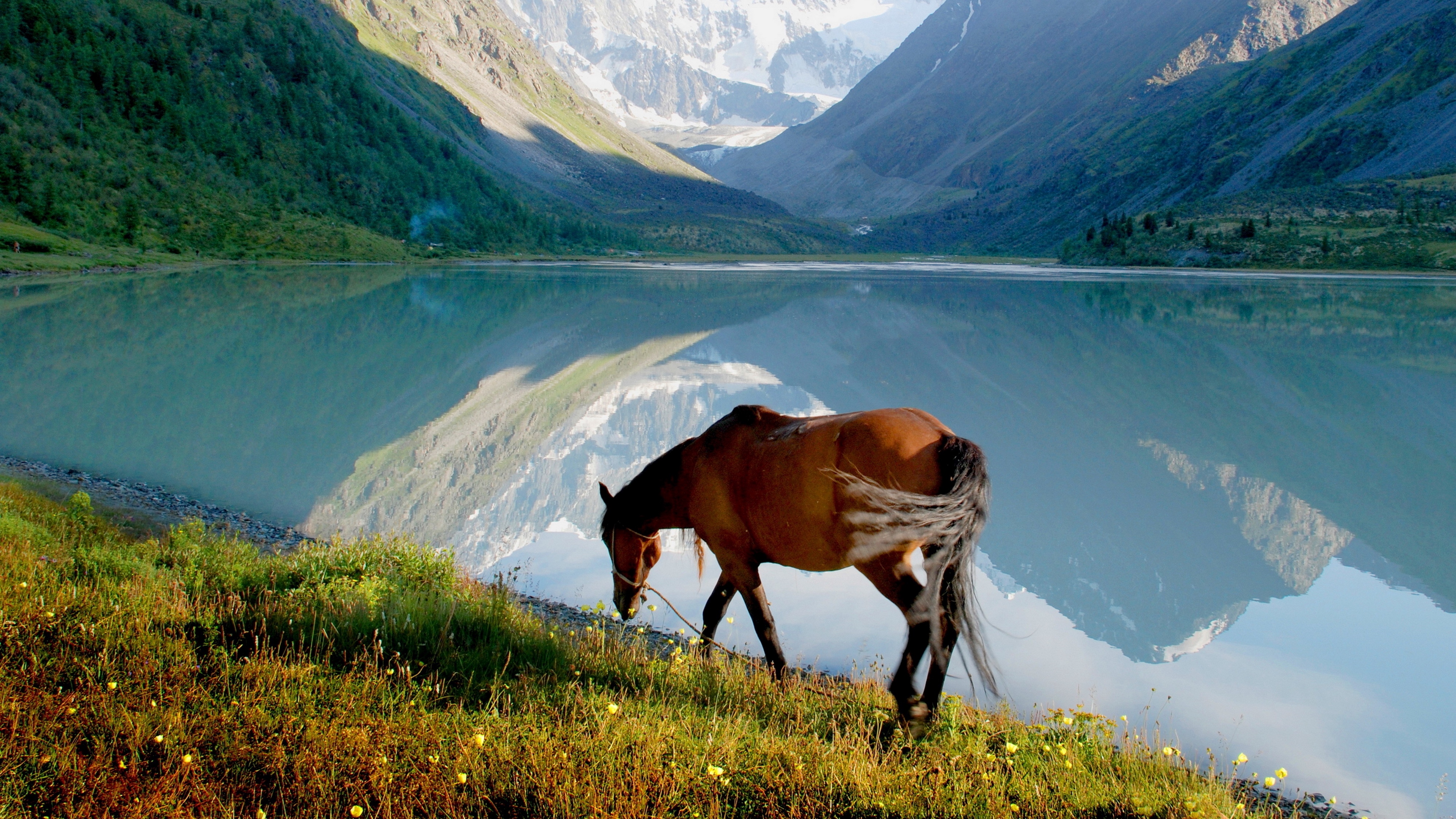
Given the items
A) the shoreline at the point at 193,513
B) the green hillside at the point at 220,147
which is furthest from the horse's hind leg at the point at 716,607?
the green hillside at the point at 220,147

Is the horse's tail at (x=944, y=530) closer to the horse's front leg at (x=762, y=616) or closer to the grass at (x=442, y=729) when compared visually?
the grass at (x=442, y=729)

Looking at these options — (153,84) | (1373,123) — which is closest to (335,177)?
(153,84)

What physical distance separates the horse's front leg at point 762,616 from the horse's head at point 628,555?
3.54 ft

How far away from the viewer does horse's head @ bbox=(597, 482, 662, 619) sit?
21.2 ft

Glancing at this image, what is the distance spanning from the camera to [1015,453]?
14398 millimetres

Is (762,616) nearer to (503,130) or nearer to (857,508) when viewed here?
(857,508)

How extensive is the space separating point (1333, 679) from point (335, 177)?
105 m

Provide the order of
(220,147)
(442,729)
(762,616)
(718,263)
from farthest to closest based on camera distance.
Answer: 1. (718,263)
2. (220,147)
3. (762,616)
4. (442,729)

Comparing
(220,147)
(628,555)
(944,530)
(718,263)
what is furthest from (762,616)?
(718,263)

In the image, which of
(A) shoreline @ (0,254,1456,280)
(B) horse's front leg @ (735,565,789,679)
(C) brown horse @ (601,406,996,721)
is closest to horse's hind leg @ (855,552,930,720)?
(C) brown horse @ (601,406,996,721)

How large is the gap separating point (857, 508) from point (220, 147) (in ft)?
315

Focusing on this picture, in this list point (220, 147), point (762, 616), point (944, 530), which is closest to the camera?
point (944, 530)

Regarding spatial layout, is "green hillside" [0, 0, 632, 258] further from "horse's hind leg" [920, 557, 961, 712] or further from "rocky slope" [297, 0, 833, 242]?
"horse's hind leg" [920, 557, 961, 712]

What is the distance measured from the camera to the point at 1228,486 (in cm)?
1256
